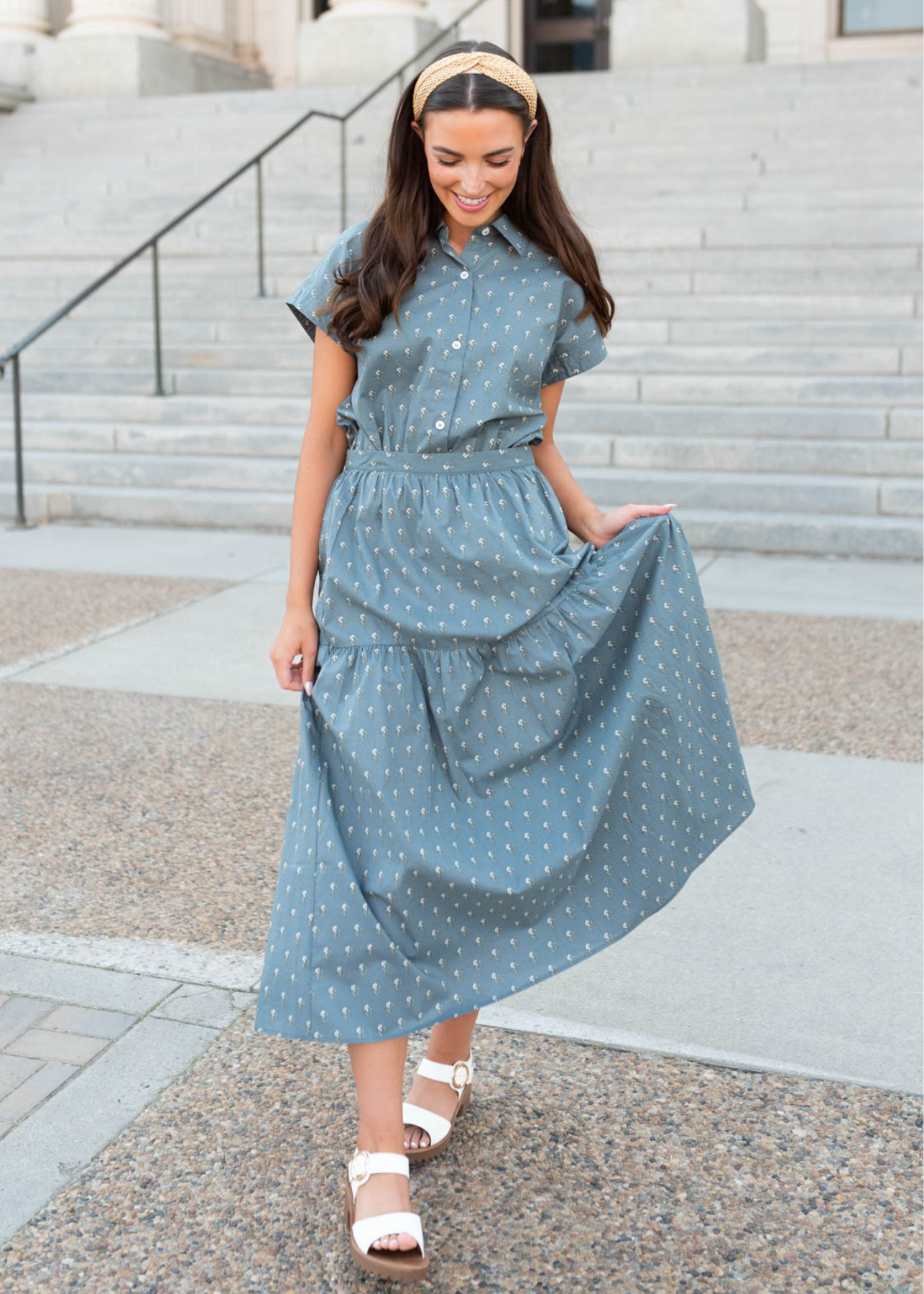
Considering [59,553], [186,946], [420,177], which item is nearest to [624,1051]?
[186,946]

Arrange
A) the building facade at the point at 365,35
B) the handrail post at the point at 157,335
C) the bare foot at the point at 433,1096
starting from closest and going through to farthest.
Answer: the bare foot at the point at 433,1096, the handrail post at the point at 157,335, the building facade at the point at 365,35

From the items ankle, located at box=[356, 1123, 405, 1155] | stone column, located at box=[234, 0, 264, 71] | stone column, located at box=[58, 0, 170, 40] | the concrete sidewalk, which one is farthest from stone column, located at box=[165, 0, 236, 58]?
ankle, located at box=[356, 1123, 405, 1155]

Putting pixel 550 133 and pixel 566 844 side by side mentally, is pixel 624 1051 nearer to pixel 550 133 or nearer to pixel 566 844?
pixel 566 844

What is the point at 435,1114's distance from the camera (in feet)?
8.05

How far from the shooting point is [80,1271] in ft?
7.01

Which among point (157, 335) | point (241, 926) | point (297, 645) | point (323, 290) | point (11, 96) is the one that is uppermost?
point (11, 96)

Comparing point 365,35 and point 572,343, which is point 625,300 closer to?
point 365,35

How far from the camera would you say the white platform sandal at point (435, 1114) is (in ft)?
7.96

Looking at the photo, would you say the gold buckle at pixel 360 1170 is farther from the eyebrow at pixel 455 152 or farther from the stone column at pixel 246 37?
the stone column at pixel 246 37

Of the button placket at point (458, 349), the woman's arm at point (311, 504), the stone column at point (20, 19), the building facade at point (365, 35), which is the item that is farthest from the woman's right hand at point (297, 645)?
the stone column at point (20, 19)

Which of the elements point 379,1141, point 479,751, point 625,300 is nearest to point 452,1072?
point 379,1141

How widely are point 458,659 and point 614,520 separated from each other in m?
0.39

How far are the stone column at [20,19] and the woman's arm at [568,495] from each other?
16.5 metres

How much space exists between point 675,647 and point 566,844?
36 centimetres
